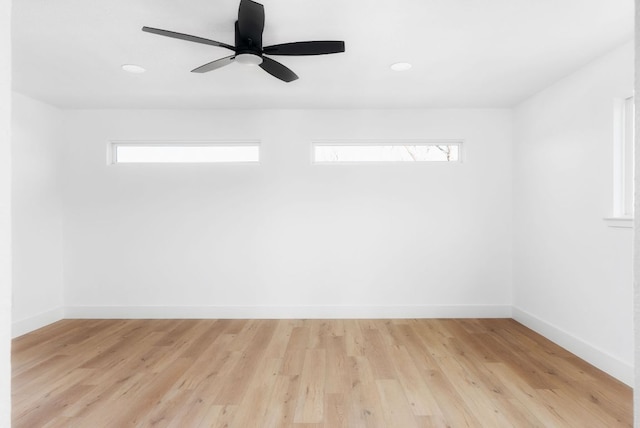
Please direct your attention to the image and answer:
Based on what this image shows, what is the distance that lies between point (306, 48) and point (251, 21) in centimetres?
36

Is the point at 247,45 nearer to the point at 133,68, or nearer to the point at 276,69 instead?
the point at 276,69

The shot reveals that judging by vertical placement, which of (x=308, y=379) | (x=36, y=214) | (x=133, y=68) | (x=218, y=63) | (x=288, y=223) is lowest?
(x=308, y=379)

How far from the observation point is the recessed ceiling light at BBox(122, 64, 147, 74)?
2947mm

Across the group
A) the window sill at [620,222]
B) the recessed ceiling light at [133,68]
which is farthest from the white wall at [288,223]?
the window sill at [620,222]

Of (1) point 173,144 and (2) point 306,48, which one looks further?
(1) point 173,144

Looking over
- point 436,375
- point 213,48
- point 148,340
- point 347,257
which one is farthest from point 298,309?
point 213,48

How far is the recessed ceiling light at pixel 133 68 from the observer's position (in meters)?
2.95

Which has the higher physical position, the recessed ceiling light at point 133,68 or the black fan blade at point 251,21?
the recessed ceiling light at point 133,68

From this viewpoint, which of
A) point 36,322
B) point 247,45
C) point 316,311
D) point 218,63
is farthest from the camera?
point 316,311

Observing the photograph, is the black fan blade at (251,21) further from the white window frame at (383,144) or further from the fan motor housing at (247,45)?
the white window frame at (383,144)

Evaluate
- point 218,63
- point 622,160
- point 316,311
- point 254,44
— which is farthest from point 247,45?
point 316,311

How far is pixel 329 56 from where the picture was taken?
275cm

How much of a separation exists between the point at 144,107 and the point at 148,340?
98.4 inches

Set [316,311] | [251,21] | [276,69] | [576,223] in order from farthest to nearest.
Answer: [316,311], [576,223], [276,69], [251,21]
